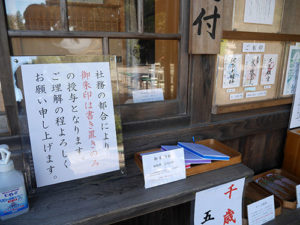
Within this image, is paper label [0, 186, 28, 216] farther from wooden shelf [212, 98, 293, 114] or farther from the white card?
the white card

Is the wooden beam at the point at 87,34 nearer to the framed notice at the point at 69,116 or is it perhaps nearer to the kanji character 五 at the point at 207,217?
the framed notice at the point at 69,116

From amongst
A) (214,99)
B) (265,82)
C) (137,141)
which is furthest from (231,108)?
(137,141)

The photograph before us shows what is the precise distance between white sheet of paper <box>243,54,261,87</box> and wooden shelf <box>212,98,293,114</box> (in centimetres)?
20

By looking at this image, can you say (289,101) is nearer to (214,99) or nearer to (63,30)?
(214,99)

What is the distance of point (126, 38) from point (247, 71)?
1235 millimetres

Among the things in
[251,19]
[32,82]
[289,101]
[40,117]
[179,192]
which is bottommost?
[179,192]

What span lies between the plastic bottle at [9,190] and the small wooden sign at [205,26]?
1367mm

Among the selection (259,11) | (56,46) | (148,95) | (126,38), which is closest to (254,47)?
(259,11)

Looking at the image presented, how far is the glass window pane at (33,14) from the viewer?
1.22 metres

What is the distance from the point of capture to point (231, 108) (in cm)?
194

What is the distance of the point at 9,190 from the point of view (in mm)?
970

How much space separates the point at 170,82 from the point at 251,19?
3.13 ft

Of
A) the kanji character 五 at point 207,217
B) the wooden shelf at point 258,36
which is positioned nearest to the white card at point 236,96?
the wooden shelf at point 258,36

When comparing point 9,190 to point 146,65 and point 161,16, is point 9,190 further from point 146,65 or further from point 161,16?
point 161,16
